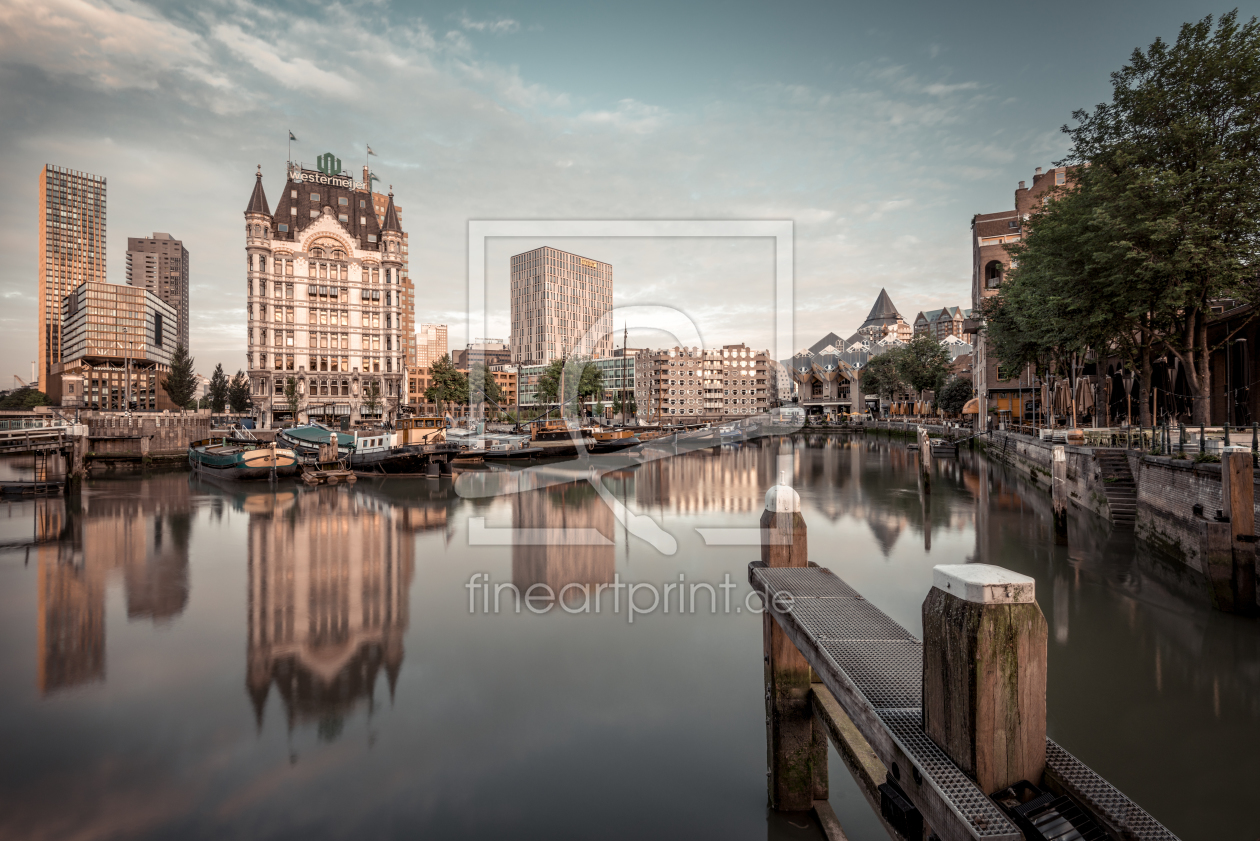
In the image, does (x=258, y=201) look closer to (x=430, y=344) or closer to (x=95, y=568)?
(x=95, y=568)

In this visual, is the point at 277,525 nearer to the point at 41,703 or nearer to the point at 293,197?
the point at 41,703

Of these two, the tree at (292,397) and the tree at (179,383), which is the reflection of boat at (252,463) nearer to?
the tree at (292,397)

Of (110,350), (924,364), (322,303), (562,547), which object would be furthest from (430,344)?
(562,547)

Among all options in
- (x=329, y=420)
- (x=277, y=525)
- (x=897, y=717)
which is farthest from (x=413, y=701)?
(x=329, y=420)

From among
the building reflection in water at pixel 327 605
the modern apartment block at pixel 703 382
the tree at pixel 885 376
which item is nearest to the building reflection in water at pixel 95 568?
the building reflection in water at pixel 327 605

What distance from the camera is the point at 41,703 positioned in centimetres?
811

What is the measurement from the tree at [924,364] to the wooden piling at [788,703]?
70080mm

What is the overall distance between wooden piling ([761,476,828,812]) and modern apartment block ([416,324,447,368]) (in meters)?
159

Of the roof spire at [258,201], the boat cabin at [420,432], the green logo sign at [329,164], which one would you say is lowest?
the boat cabin at [420,432]

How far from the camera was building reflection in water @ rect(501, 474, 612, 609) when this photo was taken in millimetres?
13633

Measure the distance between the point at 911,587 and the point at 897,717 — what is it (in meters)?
10.7

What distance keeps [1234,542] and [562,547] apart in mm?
13681

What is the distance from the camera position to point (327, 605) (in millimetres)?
12047

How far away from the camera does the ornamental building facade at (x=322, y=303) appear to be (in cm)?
6538
